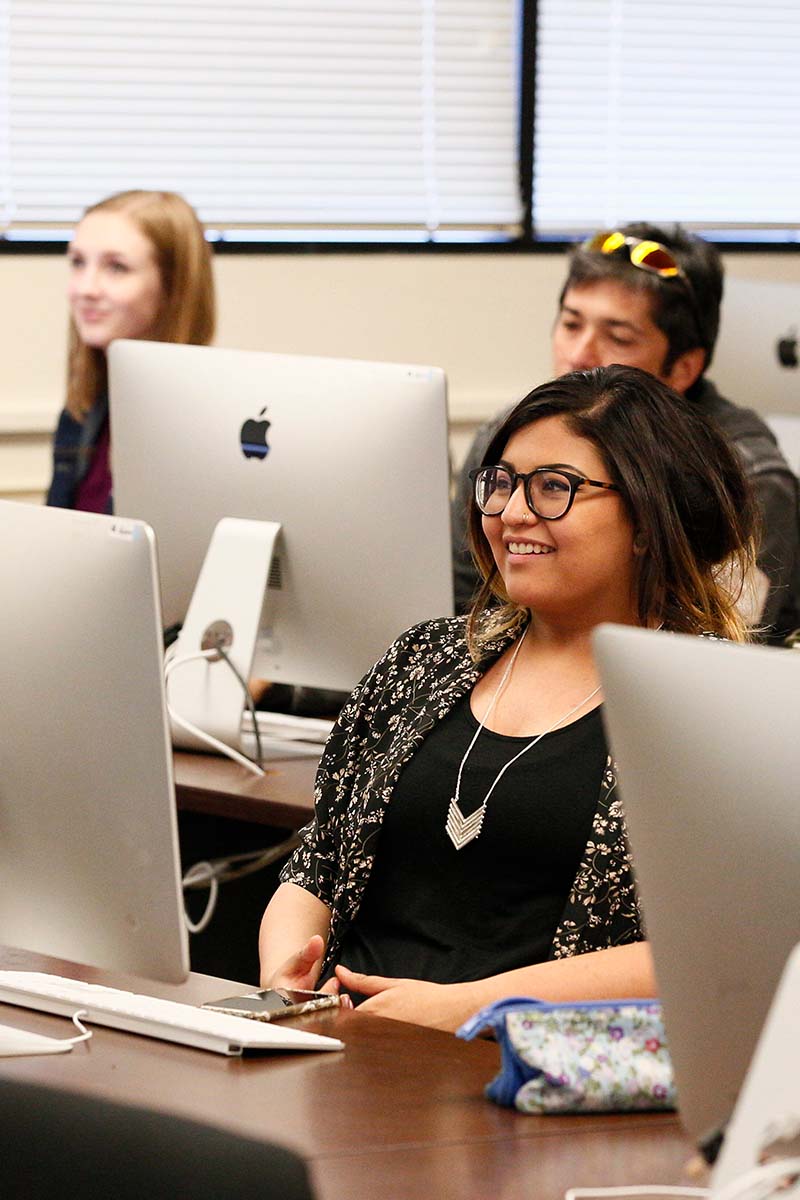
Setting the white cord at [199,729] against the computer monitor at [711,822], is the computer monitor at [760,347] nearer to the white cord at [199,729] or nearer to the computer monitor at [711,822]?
the white cord at [199,729]

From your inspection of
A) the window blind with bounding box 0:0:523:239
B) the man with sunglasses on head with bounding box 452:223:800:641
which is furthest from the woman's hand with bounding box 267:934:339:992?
the window blind with bounding box 0:0:523:239

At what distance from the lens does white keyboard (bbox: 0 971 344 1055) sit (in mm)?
1324

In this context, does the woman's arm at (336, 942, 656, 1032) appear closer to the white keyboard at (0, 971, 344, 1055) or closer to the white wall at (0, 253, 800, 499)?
the white keyboard at (0, 971, 344, 1055)

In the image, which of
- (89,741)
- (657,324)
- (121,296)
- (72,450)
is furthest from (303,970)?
(121,296)

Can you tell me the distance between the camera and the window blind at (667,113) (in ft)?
15.0

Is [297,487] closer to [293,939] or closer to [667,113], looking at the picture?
[293,939]

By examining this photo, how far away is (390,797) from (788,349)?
228 centimetres

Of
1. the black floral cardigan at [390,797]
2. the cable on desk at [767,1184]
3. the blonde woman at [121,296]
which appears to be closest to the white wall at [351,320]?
the blonde woman at [121,296]

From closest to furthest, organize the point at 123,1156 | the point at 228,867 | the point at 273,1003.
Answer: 1. the point at 123,1156
2. the point at 273,1003
3. the point at 228,867

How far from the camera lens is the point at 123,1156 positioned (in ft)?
2.24

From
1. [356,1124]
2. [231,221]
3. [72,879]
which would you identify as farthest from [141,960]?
[231,221]

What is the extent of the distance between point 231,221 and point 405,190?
48cm

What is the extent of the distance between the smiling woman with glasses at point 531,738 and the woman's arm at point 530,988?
0.02 meters

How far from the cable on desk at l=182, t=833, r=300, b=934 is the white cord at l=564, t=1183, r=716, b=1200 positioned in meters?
1.27
